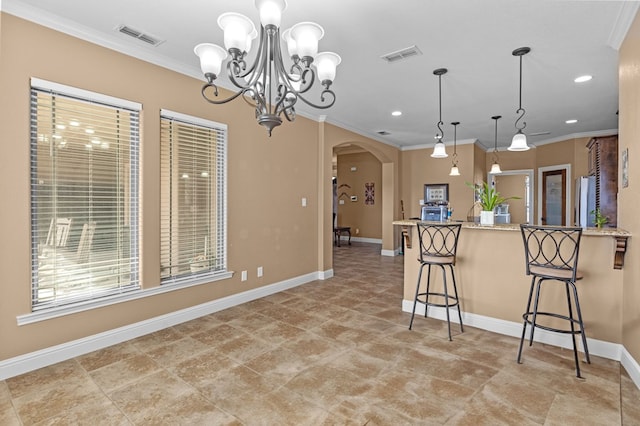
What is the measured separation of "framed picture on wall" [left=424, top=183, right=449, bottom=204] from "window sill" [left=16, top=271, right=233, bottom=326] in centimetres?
580

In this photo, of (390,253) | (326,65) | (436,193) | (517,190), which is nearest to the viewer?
(326,65)

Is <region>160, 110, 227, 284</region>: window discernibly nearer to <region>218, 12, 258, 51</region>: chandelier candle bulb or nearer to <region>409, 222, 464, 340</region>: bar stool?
<region>218, 12, 258, 51</region>: chandelier candle bulb

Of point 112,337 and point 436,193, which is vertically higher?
point 436,193

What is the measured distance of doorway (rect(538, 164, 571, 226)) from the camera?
714 cm

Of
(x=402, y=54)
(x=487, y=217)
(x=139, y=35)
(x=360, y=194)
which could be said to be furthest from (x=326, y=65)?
(x=360, y=194)

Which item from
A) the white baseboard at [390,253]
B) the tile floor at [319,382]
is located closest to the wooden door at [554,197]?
the white baseboard at [390,253]

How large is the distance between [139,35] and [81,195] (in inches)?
57.4

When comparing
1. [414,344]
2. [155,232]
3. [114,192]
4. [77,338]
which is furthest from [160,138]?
[414,344]

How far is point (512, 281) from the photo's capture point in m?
3.19

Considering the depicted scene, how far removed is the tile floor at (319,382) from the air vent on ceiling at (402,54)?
273cm

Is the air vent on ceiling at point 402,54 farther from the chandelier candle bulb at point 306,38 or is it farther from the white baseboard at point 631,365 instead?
the white baseboard at point 631,365

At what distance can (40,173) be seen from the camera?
254 cm

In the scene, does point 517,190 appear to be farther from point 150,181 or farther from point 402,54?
point 150,181

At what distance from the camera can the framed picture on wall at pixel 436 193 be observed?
788 cm
